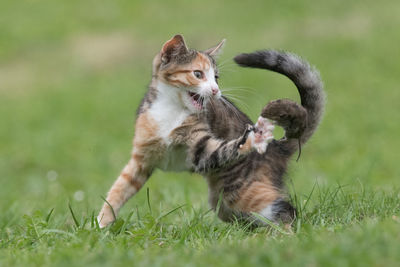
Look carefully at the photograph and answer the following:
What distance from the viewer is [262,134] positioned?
4.47 meters

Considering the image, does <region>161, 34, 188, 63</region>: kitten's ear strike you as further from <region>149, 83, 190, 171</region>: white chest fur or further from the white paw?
the white paw

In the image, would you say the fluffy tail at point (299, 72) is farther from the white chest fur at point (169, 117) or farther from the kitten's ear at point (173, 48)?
the white chest fur at point (169, 117)

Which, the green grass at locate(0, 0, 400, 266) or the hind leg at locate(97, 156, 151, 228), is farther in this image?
the hind leg at locate(97, 156, 151, 228)

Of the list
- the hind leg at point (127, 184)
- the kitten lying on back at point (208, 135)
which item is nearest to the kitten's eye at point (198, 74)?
the kitten lying on back at point (208, 135)

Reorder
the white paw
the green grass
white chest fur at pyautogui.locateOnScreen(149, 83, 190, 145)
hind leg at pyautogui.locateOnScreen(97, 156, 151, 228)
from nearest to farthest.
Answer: the green grass
the white paw
white chest fur at pyautogui.locateOnScreen(149, 83, 190, 145)
hind leg at pyautogui.locateOnScreen(97, 156, 151, 228)

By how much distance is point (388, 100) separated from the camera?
12.8m

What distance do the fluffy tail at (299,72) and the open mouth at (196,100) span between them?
1.34ft

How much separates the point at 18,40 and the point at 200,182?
11.6 metres

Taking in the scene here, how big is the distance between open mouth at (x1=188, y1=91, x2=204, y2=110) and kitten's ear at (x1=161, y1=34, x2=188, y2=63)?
0.35m

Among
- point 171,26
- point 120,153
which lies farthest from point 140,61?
point 120,153

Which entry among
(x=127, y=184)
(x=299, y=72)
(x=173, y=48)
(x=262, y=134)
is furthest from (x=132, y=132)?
(x=262, y=134)

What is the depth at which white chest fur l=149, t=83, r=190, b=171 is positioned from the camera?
16.0ft

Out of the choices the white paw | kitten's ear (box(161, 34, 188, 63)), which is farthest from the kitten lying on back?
the white paw

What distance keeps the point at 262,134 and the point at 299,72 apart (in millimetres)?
717
